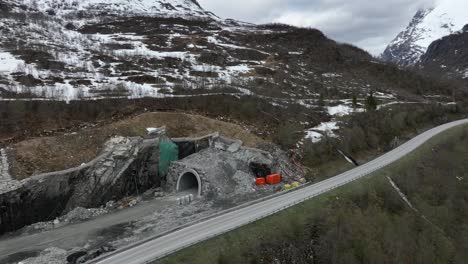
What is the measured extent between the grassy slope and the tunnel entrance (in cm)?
1198

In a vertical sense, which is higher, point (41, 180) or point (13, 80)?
point (13, 80)

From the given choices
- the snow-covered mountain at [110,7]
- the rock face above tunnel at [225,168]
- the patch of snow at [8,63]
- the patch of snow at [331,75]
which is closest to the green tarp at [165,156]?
the rock face above tunnel at [225,168]

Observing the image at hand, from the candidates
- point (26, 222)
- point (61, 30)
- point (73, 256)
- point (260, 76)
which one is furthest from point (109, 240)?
point (61, 30)

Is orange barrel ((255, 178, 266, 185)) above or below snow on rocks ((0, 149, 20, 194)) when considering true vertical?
below

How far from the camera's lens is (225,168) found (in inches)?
1583

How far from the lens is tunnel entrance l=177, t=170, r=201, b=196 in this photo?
3978 cm

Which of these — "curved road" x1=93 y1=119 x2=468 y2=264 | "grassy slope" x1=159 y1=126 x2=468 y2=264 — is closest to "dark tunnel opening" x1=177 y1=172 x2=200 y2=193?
"curved road" x1=93 y1=119 x2=468 y2=264

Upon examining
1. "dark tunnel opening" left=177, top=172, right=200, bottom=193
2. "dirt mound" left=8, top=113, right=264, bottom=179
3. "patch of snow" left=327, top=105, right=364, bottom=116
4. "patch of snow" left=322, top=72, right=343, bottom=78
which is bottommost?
"dark tunnel opening" left=177, top=172, right=200, bottom=193

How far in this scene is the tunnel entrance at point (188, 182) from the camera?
1566 inches

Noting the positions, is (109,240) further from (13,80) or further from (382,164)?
(13,80)

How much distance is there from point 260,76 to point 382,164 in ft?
124

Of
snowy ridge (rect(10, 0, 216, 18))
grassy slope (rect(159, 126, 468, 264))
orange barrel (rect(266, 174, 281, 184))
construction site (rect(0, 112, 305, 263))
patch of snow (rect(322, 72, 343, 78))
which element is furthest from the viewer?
snowy ridge (rect(10, 0, 216, 18))

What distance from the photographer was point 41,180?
31.5 metres

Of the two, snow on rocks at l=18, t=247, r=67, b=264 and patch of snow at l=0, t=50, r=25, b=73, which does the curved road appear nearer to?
snow on rocks at l=18, t=247, r=67, b=264
